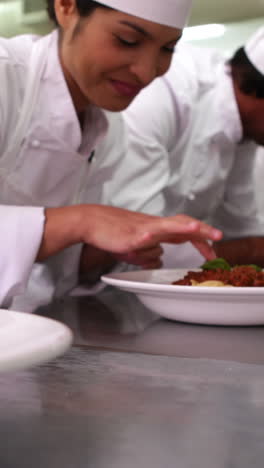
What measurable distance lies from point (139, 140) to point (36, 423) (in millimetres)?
1312

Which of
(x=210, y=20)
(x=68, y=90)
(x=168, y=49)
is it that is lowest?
(x=68, y=90)

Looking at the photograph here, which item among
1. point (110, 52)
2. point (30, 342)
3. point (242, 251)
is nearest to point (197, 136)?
point (242, 251)

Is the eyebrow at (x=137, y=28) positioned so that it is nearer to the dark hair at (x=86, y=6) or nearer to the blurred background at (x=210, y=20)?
the dark hair at (x=86, y=6)

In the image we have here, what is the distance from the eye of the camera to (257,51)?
6.11ft

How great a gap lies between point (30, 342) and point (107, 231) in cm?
62

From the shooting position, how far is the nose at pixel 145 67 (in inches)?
47.2

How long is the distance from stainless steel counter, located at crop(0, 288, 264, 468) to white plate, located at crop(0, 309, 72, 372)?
0.34 feet

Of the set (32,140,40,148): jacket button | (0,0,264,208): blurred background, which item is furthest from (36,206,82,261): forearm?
(0,0,264,208): blurred background

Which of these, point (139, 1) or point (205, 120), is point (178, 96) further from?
point (139, 1)

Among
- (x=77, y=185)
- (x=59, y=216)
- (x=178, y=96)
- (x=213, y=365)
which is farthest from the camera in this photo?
(x=178, y=96)

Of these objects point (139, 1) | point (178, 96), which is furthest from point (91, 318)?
point (178, 96)

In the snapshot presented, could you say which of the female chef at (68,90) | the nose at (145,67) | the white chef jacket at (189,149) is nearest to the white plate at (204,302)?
the female chef at (68,90)

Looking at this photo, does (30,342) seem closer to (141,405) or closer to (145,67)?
(141,405)

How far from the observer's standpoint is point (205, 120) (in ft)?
6.67
